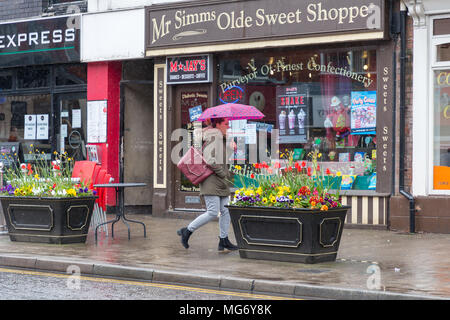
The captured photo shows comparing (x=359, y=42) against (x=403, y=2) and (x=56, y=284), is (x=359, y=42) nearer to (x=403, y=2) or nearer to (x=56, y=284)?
(x=403, y=2)

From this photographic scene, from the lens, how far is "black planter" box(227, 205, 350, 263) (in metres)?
10.1

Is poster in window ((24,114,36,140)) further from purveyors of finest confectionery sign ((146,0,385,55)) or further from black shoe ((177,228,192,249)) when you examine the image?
black shoe ((177,228,192,249))

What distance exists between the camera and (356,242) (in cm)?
1270

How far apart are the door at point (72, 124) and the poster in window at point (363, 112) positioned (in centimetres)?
649

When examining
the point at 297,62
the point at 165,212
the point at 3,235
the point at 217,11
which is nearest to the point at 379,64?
the point at 297,62

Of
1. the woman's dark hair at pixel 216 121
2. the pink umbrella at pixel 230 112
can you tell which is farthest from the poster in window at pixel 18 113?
the woman's dark hair at pixel 216 121

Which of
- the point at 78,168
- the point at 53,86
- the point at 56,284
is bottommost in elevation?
the point at 56,284

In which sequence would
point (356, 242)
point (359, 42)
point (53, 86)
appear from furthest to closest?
1. point (53, 86)
2. point (359, 42)
3. point (356, 242)

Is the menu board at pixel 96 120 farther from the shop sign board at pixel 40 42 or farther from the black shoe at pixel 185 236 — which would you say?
the black shoe at pixel 185 236

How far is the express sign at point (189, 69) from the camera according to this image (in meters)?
16.4

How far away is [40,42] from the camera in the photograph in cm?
1866

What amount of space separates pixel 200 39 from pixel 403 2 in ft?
13.9

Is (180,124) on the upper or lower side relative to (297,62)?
lower

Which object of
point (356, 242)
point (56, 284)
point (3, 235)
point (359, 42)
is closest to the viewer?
point (56, 284)
